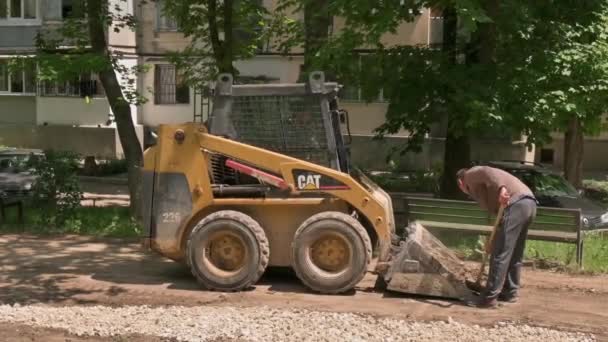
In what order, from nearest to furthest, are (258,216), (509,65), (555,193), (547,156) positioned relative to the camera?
(258,216) → (509,65) → (555,193) → (547,156)

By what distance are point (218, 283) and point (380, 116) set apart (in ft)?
61.9

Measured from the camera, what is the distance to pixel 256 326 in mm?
7551

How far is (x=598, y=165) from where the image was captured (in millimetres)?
27219

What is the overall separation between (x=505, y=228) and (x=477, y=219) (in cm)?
281

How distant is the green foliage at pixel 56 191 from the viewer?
14141 mm

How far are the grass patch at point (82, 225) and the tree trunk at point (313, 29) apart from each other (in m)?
3.97

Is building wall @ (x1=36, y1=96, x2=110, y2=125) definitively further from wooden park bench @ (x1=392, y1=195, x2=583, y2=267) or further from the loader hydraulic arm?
the loader hydraulic arm

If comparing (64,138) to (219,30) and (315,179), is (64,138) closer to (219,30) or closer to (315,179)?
(219,30)

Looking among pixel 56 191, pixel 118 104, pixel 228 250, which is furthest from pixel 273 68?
pixel 228 250

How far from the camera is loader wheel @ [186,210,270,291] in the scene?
29.2 feet

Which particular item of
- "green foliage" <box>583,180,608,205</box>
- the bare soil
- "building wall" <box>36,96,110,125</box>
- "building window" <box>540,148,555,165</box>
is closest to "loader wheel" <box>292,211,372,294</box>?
the bare soil

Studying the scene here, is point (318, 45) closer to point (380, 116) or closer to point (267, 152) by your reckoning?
point (267, 152)

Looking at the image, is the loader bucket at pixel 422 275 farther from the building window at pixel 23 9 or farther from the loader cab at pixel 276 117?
the building window at pixel 23 9

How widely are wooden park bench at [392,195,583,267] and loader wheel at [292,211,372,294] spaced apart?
2399mm
